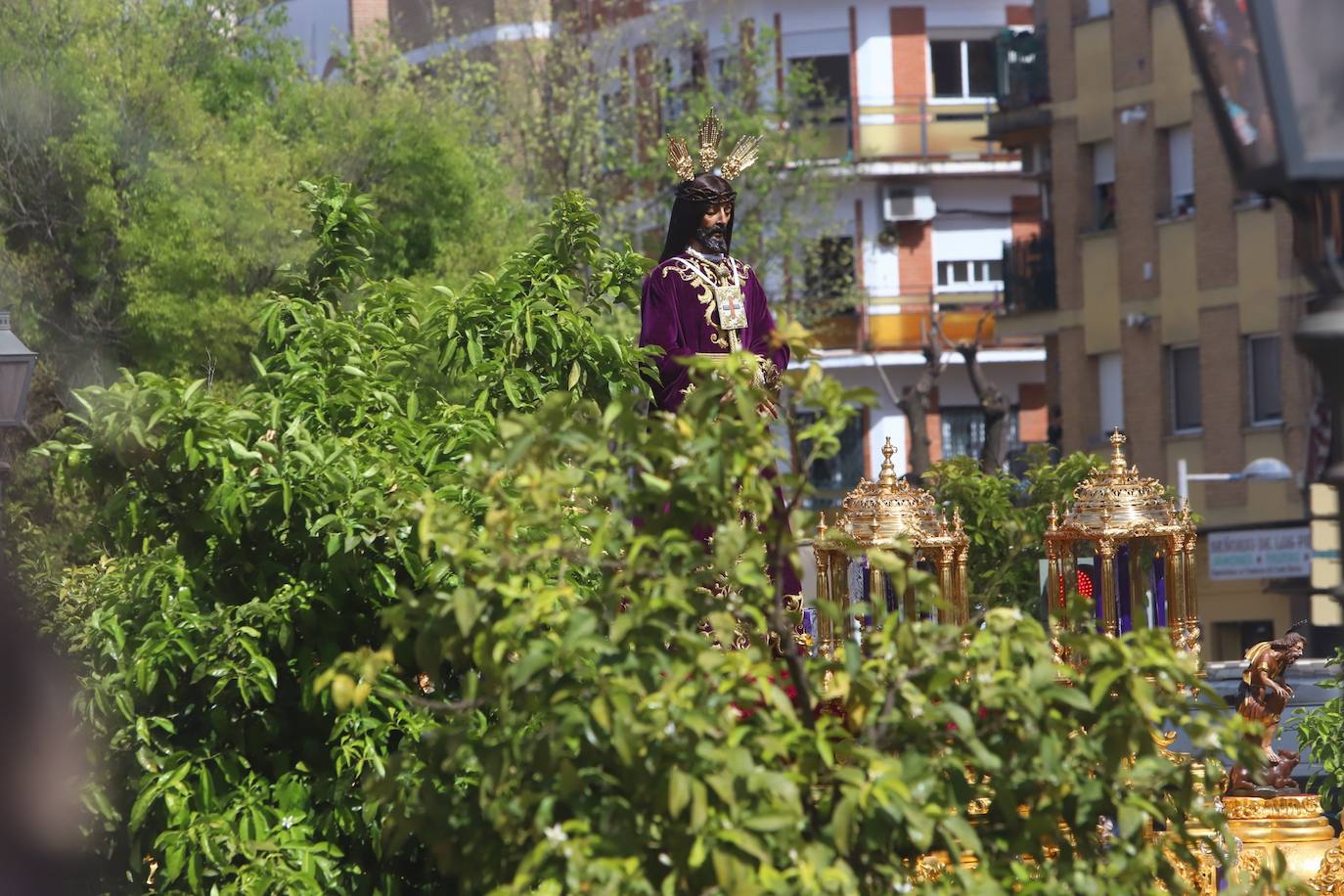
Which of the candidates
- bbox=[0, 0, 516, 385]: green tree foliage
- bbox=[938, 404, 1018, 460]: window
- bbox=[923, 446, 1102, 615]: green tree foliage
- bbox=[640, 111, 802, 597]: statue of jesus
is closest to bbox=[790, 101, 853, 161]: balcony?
bbox=[938, 404, 1018, 460]: window

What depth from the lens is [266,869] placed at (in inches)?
294

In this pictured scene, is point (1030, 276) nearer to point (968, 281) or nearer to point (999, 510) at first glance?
point (968, 281)

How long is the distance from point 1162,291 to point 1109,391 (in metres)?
2.82

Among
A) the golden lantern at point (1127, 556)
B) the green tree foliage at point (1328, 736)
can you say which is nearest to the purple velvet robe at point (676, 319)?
the golden lantern at point (1127, 556)

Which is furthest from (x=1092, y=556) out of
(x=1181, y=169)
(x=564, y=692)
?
(x=1181, y=169)

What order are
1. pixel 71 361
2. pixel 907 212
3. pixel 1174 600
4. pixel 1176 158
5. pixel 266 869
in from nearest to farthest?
pixel 266 869 < pixel 1174 600 < pixel 71 361 < pixel 1176 158 < pixel 907 212

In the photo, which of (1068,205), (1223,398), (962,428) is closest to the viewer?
(1223,398)

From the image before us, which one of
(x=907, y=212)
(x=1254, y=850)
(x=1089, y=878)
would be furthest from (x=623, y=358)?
(x=907, y=212)

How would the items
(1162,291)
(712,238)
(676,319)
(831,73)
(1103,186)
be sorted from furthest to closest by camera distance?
1. (831,73)
2. (1103,186)
3. (1162,291)
4. (712,238)
5. (676,319)

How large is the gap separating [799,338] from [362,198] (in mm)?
3731

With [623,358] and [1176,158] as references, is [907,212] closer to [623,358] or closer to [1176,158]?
[1176,158]

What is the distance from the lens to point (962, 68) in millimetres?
50625

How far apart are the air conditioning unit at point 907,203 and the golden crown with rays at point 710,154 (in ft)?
129

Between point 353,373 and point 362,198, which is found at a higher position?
point 362,198
